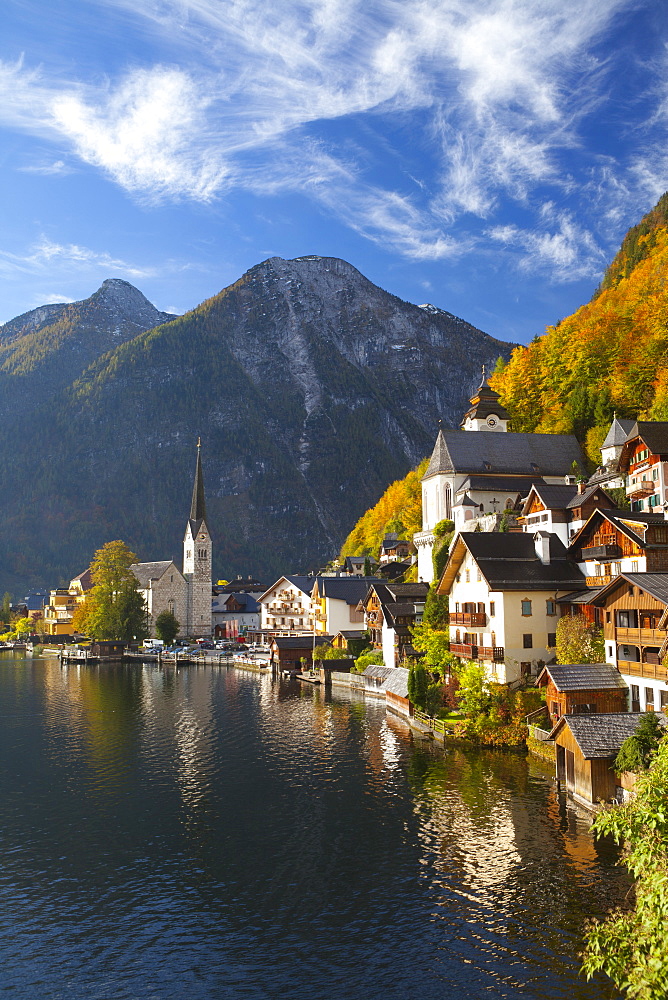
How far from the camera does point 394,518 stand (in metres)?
147

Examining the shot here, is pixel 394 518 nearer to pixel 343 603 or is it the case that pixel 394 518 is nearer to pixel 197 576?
pixel 197 576

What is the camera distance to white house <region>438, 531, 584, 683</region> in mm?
48875

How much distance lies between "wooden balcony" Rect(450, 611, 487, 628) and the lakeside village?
0.15 m

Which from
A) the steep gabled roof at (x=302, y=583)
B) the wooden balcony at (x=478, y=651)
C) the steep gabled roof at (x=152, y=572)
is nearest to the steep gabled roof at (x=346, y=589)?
the steep gabled roof at (x=302, y=583)

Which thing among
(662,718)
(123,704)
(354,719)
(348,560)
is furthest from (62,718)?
(348,560)

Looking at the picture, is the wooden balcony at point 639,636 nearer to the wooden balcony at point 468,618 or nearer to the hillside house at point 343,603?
the wooden balcony at point 468,618

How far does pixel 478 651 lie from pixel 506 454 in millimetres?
38927

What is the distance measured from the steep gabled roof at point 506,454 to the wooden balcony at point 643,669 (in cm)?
4474

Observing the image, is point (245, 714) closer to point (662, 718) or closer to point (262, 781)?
point (262, 781)

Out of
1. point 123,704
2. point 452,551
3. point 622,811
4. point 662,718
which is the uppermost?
point 452,551

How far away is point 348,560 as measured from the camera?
138250 mm

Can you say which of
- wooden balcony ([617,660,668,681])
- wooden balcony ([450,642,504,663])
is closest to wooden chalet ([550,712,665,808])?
wooden balcony ([617,660,668,681])

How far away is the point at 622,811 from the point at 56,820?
101 feet

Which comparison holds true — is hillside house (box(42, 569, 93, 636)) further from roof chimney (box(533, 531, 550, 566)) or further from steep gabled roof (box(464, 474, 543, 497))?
roof chimney (box(533, 531, 550, 566))
